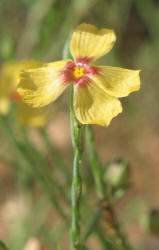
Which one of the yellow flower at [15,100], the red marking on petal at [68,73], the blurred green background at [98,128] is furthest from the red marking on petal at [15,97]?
the red marking on petal at [68,73]

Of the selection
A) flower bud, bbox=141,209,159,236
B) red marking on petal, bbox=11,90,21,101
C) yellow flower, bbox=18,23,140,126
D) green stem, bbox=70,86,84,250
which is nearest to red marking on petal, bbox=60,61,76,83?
yellow flower, bbox=18,23,140,126

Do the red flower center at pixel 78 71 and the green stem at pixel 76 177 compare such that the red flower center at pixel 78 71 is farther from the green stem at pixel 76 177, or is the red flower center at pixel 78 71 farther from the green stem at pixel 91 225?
the green stem at pixel 91 225

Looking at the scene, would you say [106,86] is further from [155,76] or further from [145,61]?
[155,76]

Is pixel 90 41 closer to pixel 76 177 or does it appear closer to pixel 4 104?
pixel 76 177

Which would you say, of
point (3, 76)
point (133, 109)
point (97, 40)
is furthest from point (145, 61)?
point (97, 40)

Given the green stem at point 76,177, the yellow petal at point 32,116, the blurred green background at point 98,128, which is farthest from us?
the blurred green background at point 98,128

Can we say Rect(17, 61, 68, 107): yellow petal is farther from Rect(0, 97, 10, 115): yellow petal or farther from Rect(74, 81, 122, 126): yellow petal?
Rect(0, 97, 10, 115): yellow petal
